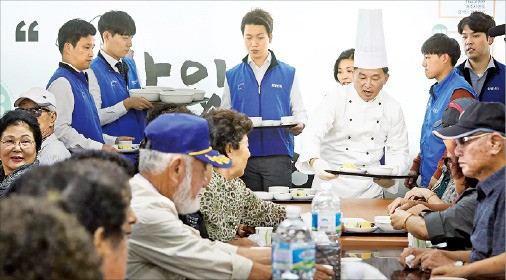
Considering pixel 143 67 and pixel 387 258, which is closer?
pixel 387 258

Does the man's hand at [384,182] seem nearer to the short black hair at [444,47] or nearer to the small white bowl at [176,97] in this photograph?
the short black hair at [444,47]

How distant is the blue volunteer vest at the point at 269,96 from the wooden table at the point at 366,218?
1116mm

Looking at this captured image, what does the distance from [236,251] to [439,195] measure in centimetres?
161

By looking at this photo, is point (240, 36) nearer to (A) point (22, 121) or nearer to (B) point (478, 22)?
(B) point (478, 22)

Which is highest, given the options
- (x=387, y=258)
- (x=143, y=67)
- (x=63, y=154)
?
(x=143, y=67)

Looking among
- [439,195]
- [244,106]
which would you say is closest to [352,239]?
[439,195]

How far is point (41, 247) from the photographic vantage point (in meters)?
1.16

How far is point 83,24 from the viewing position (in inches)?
206

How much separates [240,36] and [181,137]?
12.3 feet

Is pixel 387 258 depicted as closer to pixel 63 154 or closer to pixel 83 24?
pixel 63 154

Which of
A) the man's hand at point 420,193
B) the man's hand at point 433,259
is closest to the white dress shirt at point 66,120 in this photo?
the man's hand at point 420,193

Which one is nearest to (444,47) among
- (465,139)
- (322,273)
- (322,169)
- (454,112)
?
(322,169)

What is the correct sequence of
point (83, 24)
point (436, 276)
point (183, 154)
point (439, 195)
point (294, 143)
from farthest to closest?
point (294, 143) → point (83, 24) → point (439, 195) → point (436, 276) → point (183, 154)

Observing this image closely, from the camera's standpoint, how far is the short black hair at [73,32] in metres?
5.18
